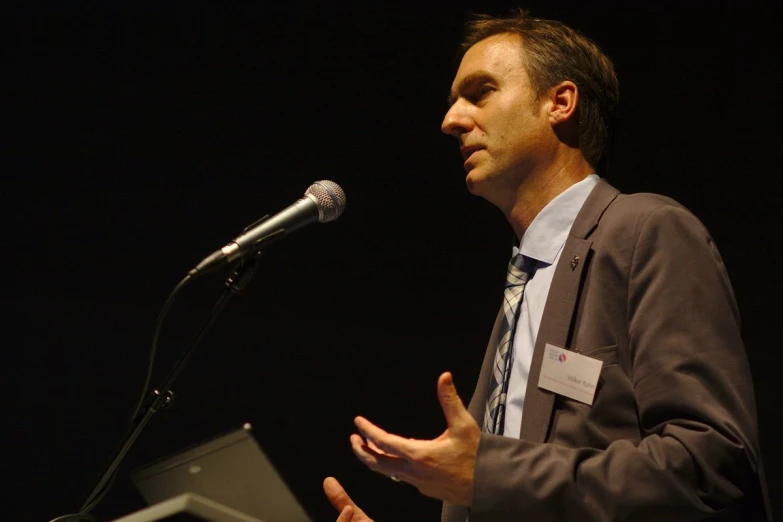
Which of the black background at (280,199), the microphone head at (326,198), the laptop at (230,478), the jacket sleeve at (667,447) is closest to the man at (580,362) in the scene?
the jacket sleeve at (667,447)

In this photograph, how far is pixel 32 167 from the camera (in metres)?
3.06

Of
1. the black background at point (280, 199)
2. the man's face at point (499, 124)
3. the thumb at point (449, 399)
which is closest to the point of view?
the thumb at point (449, 399)

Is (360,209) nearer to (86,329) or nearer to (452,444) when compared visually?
(86,329)

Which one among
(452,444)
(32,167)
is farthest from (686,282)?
(32,167)

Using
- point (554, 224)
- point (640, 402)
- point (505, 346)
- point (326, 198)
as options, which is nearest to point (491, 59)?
point (554, 224)

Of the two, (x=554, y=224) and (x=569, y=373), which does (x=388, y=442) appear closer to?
(x=569, y=373)

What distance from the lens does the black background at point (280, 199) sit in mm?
2938

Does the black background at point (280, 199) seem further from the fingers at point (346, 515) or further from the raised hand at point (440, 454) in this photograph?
the raised hand at point (440, 454)

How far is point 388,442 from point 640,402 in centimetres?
48

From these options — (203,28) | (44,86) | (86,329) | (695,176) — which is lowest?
(86,329)

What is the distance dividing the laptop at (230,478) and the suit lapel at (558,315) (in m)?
0.48

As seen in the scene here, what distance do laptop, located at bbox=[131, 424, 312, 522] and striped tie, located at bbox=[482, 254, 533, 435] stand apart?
0.52 m

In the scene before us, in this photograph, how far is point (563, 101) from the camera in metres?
2.15

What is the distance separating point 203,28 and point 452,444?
7.24 ft
